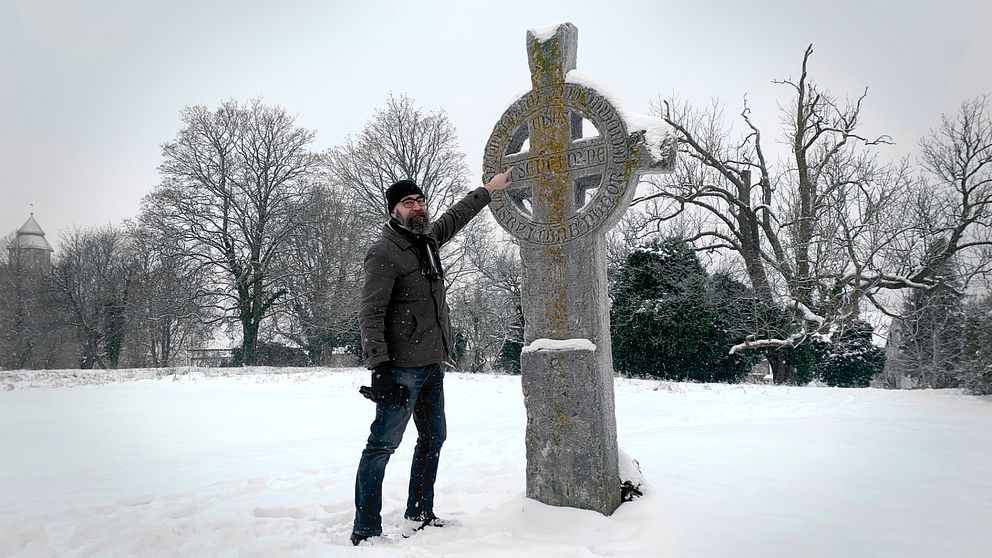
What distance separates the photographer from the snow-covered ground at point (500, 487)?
8.95 ft

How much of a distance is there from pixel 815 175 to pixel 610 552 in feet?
51.6

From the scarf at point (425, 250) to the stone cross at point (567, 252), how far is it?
0.59 m

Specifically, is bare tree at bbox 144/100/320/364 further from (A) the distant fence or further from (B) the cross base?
(B) the cross base

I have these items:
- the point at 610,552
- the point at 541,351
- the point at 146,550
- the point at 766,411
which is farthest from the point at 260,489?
the point at 766,411

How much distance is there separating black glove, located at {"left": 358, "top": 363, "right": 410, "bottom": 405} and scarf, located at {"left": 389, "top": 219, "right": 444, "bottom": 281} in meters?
0.58

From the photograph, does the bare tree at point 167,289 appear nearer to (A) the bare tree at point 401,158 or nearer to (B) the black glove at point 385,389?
(A) the bare tree at point 401,158

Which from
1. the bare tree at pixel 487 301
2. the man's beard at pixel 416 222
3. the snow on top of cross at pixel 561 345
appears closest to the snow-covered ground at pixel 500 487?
the snow on top of cross at pixel 561 345

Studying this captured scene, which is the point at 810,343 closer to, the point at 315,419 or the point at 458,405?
the point at 458,405

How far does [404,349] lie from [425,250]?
599 millimetres

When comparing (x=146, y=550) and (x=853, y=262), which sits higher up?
(x=853, y=262)

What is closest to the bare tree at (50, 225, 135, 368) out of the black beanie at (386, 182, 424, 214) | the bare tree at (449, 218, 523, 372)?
the bare tree at (449, 218, 523, 372)

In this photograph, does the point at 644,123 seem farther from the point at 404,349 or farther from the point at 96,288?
the point at 96,288

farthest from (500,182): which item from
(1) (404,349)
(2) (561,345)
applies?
(1) (404,349)

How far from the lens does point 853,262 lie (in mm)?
12820
